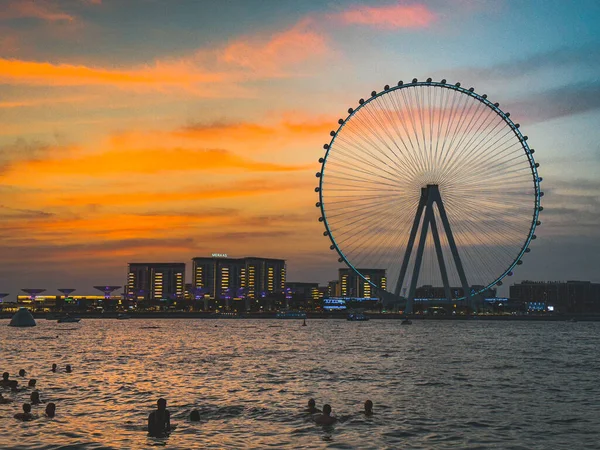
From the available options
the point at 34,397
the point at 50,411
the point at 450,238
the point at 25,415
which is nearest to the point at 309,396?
the point at 50,411

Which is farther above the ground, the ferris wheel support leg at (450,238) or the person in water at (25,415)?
the ferris wheel support leg at (450,238)

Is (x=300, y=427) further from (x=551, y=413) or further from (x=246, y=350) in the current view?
(x=246, y=350)

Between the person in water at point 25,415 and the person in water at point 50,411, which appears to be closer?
the person in water at point 25,415

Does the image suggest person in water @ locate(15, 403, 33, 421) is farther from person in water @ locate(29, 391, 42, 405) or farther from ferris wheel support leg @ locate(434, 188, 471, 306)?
ferris wheel support leg @ locate(434, 188, 471, 306)

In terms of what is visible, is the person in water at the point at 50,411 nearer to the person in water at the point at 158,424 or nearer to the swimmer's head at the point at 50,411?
the swimmer's head at the point at 50,411

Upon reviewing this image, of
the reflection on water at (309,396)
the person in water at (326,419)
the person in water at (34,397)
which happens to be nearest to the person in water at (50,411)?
the reflection on water at (309,396)

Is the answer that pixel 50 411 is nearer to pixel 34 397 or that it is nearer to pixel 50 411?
pixel 50 411

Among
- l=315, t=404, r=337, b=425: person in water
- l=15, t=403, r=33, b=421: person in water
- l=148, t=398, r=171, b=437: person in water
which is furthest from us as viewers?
l=15, t=403, r=33, b=421: person in water

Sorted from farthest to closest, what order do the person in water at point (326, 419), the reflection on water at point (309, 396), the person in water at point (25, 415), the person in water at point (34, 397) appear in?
1. the person in water at point (34, 397)
2. the person in water at point (25, 415)
3. the person in water at point (326, 419)
4. the reflection on water at point (309, 396)

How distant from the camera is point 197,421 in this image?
37.1 metres

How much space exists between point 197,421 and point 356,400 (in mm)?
11720

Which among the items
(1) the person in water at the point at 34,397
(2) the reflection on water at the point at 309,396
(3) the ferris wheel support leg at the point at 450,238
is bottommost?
(2) the reflection on water at the point at 309,396

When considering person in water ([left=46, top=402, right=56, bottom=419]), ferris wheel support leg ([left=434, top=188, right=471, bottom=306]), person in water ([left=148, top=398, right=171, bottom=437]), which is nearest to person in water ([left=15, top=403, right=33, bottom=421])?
person in water ([left=46, top=402, right=56, bottom=419])

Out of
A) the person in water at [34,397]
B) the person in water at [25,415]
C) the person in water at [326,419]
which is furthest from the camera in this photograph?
the person in water at [34,397]
